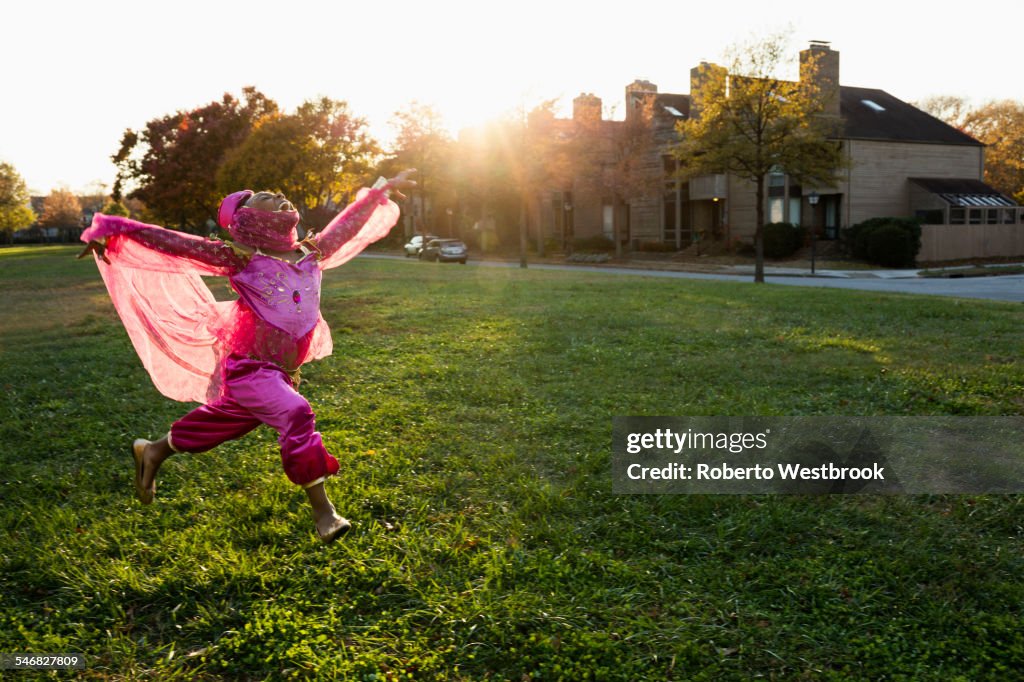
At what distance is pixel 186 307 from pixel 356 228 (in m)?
1.09

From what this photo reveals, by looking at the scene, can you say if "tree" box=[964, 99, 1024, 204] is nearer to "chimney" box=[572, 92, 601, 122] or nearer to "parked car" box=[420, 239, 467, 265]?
"chimney" box=[572, 92, 601, 122]

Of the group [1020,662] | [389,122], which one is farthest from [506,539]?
[389,122]

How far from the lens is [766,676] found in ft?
11.8

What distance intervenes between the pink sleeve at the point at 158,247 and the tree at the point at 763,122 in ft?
72.5

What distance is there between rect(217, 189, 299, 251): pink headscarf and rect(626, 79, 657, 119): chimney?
133 ft

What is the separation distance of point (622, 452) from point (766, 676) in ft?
9.13

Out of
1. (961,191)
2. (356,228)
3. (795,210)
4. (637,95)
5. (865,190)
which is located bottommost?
(356,228)

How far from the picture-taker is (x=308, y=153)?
91.3 feet

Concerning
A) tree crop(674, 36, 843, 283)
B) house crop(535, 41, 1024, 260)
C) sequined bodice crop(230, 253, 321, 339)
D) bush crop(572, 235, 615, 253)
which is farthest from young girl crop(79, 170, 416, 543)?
bush crop(572, 235, 615, 253)

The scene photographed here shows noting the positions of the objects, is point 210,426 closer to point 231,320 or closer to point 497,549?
point 231,320

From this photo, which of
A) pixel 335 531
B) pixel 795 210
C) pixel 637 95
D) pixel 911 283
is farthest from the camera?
pixel 637 95

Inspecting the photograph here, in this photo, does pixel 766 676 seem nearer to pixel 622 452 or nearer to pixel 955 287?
pixel 622 452

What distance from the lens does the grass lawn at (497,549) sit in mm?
3773

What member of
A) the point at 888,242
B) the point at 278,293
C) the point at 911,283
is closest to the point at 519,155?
the point at 888,242
